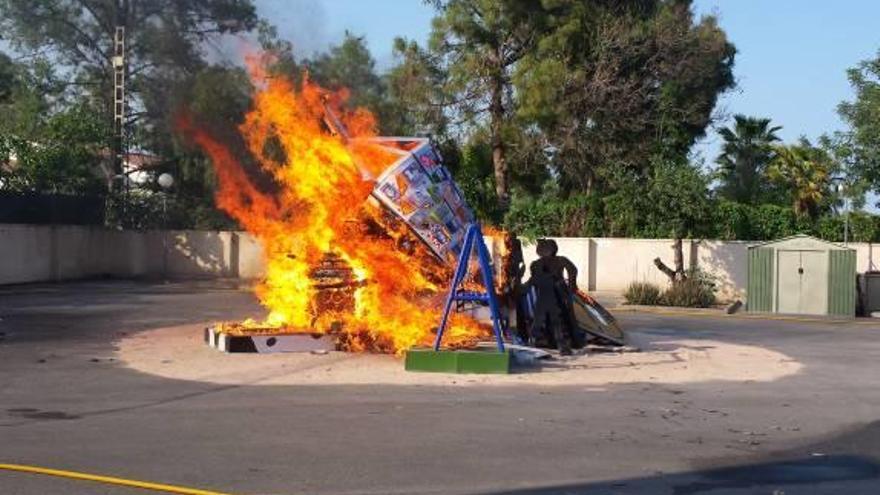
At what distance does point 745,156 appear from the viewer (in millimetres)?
41594

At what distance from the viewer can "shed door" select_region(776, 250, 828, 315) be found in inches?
969

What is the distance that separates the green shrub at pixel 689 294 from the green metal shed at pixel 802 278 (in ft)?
4.42

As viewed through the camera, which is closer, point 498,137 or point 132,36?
point 498,137

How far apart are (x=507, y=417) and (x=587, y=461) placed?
1.98 m

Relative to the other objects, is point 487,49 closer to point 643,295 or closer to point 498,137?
point 498,137

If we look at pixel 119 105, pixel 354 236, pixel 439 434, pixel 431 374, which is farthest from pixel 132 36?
pixel 439 434

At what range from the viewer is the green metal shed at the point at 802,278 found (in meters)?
24.4

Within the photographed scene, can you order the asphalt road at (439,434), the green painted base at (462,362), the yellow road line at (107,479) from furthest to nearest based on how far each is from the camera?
the green painted base at (462,362) < the asphalt road at (439,434) < the yellow road line at (107,479)

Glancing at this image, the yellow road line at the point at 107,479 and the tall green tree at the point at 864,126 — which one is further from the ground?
the tall green tree at the point at 864,126

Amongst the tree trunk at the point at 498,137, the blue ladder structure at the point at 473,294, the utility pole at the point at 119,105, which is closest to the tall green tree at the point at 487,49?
the tree trunk at the point at 498,137

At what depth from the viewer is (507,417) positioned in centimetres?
989

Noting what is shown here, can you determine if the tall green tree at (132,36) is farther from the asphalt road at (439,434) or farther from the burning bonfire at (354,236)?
the asphalt road at (439,434)

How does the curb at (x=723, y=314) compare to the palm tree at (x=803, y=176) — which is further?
the palm tree at (x=803, y=176)

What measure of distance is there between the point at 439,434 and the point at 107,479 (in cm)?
301
